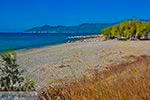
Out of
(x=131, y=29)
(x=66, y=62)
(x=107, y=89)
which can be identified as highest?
(x=107, y=89)

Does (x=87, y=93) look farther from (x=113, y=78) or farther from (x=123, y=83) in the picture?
(x=113, y=78)

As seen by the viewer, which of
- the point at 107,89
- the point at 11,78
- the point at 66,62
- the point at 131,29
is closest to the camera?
the point at 107,89

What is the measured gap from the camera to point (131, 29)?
8575 cm

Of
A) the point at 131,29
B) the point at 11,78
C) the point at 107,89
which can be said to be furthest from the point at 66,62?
the point at 131,29

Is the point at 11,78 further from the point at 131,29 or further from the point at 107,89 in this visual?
the point at 131,29

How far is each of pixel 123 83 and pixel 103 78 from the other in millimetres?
499

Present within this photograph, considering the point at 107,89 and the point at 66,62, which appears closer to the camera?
the point at 107,89

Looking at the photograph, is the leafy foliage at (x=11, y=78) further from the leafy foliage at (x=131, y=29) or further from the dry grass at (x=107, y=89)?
the leafy foliage at (x=131, y=29)

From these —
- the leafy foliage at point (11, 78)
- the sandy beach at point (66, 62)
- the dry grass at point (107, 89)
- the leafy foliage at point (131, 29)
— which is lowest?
the leafy foliage at point (131, 29)

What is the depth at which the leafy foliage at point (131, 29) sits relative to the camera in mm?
85562

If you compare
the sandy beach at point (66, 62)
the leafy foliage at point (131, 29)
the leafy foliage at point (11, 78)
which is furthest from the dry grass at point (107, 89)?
the leafy foliage at point (131, 29)

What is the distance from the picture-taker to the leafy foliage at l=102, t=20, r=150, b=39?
85562 mm

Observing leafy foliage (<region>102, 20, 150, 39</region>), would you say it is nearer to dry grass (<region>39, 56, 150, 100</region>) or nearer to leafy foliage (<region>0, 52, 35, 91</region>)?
leafy foliage (<region>0, 52, 35, 91</region>)

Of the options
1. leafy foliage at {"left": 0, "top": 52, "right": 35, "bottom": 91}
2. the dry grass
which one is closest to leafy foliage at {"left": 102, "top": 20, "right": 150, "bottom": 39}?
leafy foliage at {"left": 0, "top": 52, "right": 35, "bottom": 91}
